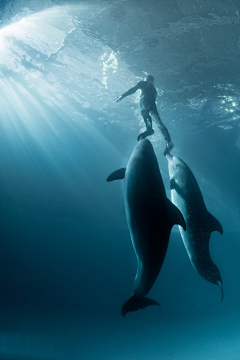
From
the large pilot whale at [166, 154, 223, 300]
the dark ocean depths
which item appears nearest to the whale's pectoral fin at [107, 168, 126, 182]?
the large pilot whale at [166, 154, 223, 300]

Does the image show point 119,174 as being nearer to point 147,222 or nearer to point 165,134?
point 147,222

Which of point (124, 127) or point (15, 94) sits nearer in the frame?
point (15, 94)

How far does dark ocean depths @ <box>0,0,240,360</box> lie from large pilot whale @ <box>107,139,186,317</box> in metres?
8.00

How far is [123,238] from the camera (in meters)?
39.1

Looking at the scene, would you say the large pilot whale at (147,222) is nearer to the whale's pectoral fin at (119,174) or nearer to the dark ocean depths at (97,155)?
the whale's pectoral fin at (119,174)

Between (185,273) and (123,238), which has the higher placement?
(123,238)

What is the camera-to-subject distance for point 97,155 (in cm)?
2180

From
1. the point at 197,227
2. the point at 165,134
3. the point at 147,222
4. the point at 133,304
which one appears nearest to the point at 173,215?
the point at 147,222

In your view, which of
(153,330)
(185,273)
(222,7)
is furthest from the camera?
(185,273)

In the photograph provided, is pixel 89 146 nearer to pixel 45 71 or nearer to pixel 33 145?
pixel 33 145

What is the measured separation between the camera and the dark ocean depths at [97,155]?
9211mm

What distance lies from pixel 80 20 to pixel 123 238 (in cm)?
3394

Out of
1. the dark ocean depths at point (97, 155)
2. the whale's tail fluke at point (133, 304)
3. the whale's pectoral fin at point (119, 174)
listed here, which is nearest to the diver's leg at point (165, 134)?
the whale's pectoral fin at point (119, 174)

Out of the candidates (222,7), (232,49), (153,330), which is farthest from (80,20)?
(153,330)
